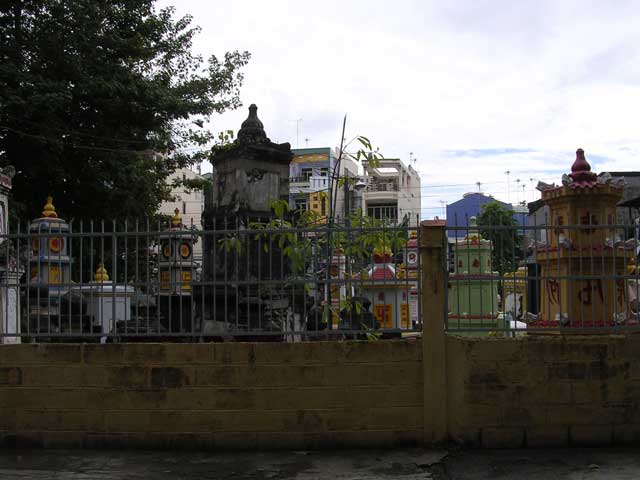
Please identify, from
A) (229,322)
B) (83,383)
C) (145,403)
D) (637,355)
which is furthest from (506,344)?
(83,383)

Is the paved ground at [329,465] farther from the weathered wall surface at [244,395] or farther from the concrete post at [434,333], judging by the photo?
the concrete post at [434,333]

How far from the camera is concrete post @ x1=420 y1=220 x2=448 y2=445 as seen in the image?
5.71 metres

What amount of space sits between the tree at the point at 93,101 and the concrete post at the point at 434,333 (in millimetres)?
10154

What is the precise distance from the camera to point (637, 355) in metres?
5.68

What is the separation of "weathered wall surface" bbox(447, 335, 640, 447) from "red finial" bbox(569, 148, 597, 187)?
199 centimetres

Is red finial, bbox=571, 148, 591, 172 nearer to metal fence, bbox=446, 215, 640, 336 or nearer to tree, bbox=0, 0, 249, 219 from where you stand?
metal fence, bbox=446, 215, 640, 336

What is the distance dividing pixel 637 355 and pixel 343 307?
2.44 meters

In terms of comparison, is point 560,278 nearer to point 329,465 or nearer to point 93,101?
point 329,465

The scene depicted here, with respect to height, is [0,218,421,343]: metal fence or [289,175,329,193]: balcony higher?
[289,175,329,193]: balcony

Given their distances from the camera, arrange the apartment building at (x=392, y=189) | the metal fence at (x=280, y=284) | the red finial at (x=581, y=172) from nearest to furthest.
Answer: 1. the metal fence at (x=280, y=284)
2. the red finial at (x=581, y=172)
3. the apartment building at (x=392, y=189)

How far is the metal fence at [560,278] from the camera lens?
574cm

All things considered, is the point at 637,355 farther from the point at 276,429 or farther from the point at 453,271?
the point at 276,429

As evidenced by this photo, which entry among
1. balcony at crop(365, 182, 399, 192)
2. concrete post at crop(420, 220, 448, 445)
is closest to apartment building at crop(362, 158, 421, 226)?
balcony at crop(365, 182, 399, 192)

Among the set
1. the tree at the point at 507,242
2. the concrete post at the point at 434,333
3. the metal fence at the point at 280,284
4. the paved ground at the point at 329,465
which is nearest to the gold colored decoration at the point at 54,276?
the metal fence at the point at 280,284
